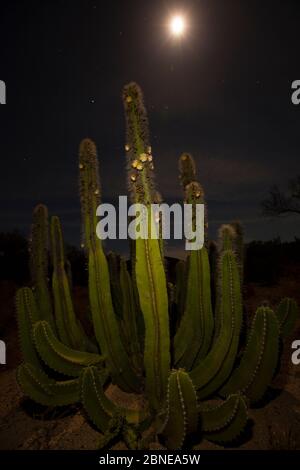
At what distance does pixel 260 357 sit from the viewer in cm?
274

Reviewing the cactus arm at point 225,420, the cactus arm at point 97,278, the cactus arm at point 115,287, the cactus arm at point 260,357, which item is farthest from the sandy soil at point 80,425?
the cactus arm at point 115,287

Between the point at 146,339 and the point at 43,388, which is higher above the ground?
the point at 146,339

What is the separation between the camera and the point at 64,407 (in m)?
3.24

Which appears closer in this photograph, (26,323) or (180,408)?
(180,408)

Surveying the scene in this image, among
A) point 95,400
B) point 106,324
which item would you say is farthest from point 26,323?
point 95,400

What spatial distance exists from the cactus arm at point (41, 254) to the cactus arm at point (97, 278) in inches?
32.2

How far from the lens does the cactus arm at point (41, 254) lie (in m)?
3.63

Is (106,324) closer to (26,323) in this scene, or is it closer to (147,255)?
(26,323)

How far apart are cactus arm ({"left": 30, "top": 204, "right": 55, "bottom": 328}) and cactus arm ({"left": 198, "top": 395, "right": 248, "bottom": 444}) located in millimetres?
1747

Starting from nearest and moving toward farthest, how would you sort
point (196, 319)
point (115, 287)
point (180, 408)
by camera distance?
point (180, 408) → point (196, 319) → point (115, 287)

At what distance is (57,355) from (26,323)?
0.43 m

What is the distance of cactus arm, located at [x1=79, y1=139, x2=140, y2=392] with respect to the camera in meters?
2.96

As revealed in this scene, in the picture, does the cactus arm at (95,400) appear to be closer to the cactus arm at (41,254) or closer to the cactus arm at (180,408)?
the cactus arm at (180,408)
